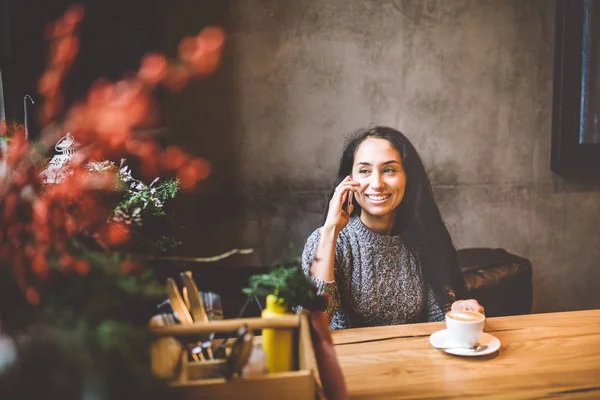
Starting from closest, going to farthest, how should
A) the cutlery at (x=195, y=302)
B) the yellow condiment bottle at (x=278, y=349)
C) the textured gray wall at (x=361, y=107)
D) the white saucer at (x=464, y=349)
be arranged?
the yellow condiment bottle at (x=278, y=349), the cutlery at (x=195, y=302), the white saucer at (x=464, y=349), the textured gray wall at (x=361, y=107)

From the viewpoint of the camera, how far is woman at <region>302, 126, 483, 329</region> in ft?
6.02

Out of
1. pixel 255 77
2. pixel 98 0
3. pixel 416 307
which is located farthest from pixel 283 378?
pixel 255 77

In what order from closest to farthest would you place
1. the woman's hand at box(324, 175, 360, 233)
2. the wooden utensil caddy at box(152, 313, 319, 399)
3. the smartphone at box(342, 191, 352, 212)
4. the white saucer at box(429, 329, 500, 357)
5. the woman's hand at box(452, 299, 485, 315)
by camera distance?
the wooden utensil caddy at box(152, 313, 319, 399) < the white saucer at box(429, 329, 500, 357) < the woman's hand at box(452, 299, 485, 315) < the woman's hand at box(324, 175, 360, 233) < the smartphone at box(342, 191, 352, 212)

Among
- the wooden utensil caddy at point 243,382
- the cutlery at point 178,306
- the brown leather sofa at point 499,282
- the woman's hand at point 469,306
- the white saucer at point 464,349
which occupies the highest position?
the cutlery at point 178,306

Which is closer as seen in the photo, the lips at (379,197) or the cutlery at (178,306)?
the cutlery at (178,306)

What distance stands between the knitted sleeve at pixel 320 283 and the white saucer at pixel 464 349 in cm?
37

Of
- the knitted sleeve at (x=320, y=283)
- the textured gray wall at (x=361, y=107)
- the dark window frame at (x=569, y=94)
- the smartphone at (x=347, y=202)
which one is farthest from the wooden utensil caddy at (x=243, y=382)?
the dark window frame at (x=569, y=94)

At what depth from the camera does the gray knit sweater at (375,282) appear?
6.02 ft

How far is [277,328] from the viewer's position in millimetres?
971

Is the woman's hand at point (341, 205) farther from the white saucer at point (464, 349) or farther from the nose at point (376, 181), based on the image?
the white saucer at point (464, 349)

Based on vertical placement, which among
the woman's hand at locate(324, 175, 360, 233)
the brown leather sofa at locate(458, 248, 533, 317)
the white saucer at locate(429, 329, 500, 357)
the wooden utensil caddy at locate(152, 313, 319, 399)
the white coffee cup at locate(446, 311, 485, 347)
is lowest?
the brown leather sofa at locate(458, 248, 533, 317)

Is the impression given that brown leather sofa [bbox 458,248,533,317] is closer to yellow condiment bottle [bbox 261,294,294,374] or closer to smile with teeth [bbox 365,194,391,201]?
smile with teeth [bbox 365,194,391,201]

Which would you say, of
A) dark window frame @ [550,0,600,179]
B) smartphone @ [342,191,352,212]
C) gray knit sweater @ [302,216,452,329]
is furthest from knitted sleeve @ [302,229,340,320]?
dark window frame @ [550,0,600,179]

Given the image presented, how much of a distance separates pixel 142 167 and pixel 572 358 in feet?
6.08
